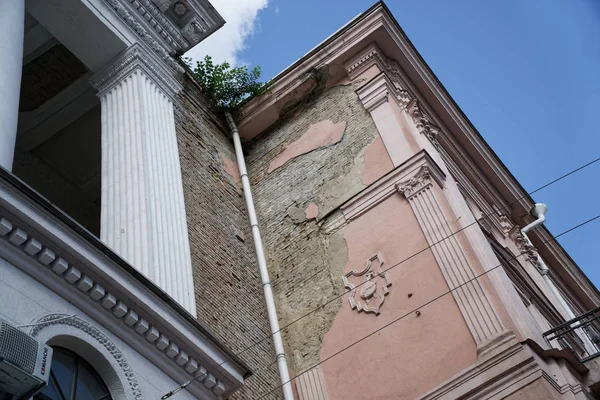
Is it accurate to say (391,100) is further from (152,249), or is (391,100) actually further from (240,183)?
(152,249)

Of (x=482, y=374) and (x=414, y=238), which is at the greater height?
(x=414, y=238)

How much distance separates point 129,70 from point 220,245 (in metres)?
2.64

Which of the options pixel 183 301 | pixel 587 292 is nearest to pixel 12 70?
pixel 183 301

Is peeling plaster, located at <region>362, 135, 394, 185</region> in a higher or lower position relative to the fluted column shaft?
higher

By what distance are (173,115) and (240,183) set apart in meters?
1.55

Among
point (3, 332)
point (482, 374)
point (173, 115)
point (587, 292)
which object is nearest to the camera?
point (3, 332)

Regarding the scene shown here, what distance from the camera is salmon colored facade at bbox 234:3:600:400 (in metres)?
8.07

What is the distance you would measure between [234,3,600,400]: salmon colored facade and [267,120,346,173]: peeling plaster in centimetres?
2

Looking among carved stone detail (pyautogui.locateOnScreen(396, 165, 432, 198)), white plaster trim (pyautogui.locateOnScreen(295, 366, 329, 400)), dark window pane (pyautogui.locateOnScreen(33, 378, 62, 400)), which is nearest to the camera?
dark window pane (pyautogui.locateOnScreen(33, 378, 62, 400))

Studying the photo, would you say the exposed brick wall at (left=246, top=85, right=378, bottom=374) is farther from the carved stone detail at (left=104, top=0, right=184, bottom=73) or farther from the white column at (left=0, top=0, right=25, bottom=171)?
the white column at (left=0, top=0, right=25, bottom=171)

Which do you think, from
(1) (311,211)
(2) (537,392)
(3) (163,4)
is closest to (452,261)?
(2) (537,392)

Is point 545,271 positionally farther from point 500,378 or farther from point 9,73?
point 9,73

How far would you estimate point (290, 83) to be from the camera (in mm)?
12203

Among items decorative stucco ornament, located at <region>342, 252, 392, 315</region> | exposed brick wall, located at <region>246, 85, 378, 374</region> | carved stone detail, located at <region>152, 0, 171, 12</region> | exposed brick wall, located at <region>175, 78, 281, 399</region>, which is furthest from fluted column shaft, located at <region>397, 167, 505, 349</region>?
carved stone detail, located at <region>152, 0, 171, 12</region>
